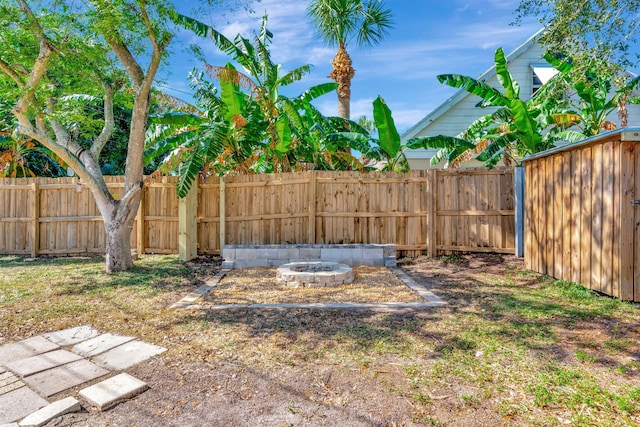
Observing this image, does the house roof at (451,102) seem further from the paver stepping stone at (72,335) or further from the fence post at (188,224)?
the paver stepping stone at (72,335)

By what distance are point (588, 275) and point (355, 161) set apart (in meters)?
5.73

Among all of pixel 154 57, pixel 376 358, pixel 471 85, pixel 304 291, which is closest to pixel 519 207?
pixel 471 85

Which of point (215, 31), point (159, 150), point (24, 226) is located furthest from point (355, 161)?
point (24, 226)

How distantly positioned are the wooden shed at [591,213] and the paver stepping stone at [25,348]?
6560 millimetres

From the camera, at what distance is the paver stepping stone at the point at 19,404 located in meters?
2.36

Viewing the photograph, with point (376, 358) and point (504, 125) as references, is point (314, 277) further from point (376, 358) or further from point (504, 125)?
point (504, 125)

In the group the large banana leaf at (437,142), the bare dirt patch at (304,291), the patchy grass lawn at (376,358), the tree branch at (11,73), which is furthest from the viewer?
the large banana leaf at (437,142)

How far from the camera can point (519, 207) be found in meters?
7.46

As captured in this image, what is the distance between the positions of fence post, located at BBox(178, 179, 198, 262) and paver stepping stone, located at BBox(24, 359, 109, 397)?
482cm

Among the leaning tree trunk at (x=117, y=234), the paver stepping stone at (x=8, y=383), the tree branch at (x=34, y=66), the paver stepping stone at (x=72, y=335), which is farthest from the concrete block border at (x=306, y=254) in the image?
the paver stepping stone at (x=8, y=383)

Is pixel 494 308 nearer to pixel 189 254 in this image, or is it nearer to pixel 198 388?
pixel 198 388

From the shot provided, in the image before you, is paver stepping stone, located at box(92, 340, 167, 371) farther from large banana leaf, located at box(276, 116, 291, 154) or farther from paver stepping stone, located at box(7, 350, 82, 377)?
large banana leaf, located at box(276, 116, 291, 154)

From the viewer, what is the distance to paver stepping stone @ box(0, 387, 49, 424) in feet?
7.73

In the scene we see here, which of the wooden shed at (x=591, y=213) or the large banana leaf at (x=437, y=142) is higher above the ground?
the large banana leaf at (x=437, y=142)
